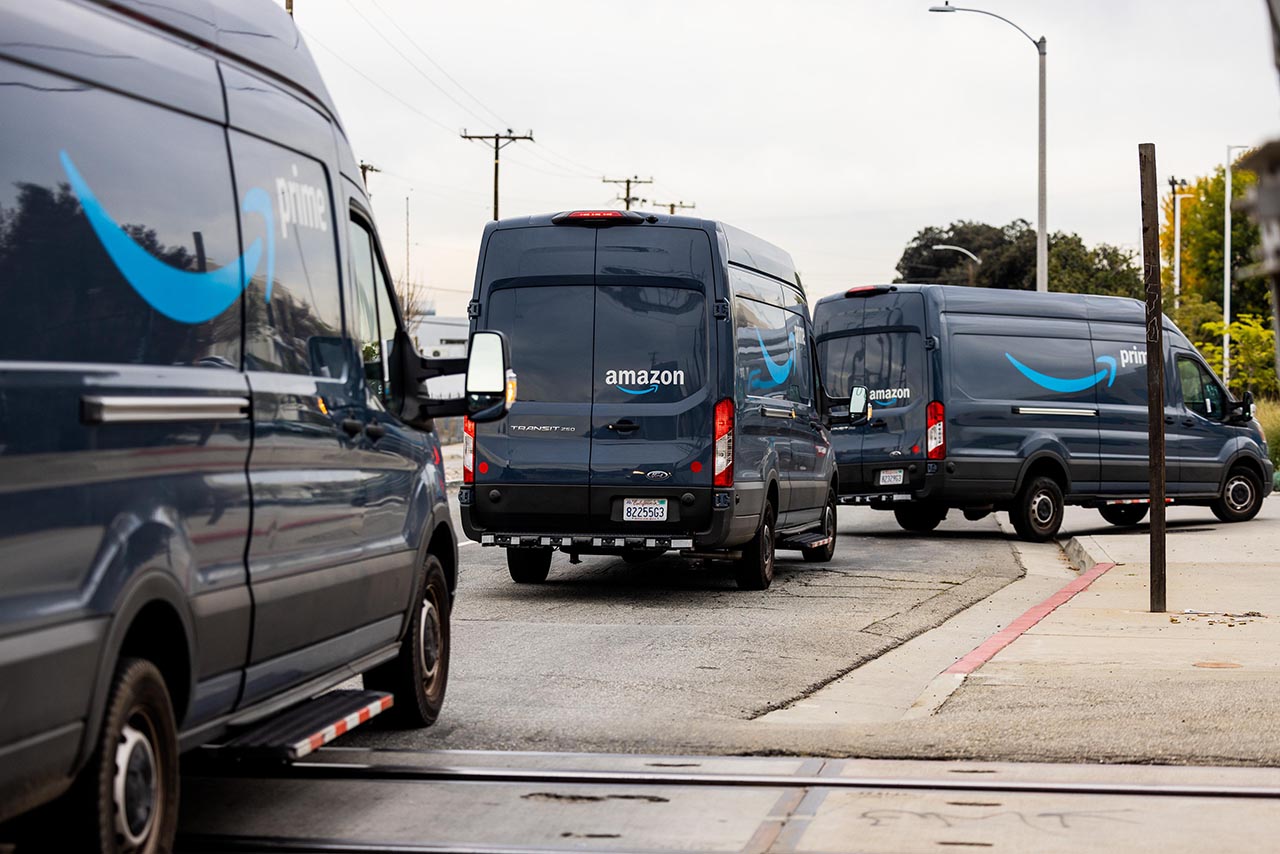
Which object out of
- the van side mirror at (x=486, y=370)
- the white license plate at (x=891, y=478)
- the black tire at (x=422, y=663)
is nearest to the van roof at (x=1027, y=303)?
the white license plate at (x=891, y=478)

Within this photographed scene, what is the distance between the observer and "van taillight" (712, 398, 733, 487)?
44.5 feet

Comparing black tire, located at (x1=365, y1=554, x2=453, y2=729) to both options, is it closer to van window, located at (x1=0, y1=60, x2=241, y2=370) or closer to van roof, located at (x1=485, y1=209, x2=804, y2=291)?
van window, located at (x1=0, y1=60, x2=241, y2=370)

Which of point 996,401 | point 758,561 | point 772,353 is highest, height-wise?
point 772,353

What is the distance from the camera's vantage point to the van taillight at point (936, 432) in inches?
816

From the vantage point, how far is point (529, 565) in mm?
15391

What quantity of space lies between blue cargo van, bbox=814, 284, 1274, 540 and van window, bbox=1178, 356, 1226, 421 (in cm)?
8

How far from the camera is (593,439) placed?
1368 cm

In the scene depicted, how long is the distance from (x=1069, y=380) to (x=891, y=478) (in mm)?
2659

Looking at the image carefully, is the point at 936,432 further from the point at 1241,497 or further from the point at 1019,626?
the point at 1019,626

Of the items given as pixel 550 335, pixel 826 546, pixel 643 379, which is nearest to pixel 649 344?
pixel 643 379

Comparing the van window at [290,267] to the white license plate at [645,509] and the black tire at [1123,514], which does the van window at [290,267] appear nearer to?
the white license plate at [645,509]

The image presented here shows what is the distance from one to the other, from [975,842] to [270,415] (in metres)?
2.66

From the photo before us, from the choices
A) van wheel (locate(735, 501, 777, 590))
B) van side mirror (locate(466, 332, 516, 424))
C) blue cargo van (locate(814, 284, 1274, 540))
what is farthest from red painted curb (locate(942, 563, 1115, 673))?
blue cargo van (locate(814, 284, 1274, 540))

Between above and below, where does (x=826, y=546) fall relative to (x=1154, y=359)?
below
